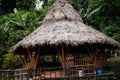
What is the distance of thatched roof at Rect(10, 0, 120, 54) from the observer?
14.0 meters

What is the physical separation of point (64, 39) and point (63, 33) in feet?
2.38

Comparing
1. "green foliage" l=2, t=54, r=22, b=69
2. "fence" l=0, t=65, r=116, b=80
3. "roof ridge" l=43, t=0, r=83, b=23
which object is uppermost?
"roof ridge" l=43, t=0, r=83, b=23

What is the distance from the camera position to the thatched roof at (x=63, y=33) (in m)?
14.0

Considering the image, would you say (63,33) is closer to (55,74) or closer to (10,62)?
(55,74)

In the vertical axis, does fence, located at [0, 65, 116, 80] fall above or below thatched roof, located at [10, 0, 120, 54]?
below

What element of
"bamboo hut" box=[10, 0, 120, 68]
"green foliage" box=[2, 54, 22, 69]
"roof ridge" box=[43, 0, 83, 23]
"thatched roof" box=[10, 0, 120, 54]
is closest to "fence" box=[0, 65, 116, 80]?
"bamboo hut" box=[10, 0, 120, 68]

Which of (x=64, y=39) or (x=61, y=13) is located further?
(x=61, y=13)

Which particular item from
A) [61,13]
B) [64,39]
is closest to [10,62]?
[61,13]

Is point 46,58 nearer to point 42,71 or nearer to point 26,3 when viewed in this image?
point 26,3

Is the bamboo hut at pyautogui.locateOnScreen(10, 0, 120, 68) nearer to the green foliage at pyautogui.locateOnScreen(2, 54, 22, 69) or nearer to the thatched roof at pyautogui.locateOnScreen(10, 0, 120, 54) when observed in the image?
the thatched roof at pyautogui.locateOnScreen(10, 0, 120, 54)

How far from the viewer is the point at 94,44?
14703 mm

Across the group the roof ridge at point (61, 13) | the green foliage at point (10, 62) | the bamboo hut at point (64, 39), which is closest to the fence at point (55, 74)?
the bamboo hut at point (64, 39)

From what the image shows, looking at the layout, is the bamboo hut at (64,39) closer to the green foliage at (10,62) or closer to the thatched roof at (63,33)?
the thatched roof at (63,33)

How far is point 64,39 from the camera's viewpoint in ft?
45.1
